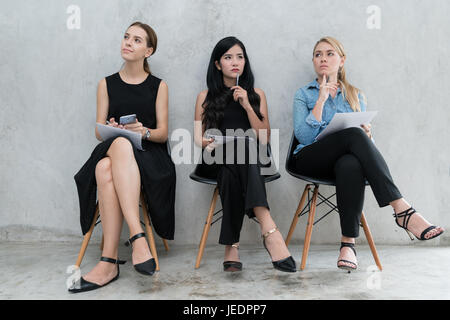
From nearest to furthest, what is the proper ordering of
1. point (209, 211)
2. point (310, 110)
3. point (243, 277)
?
point (243, 277)
point (209, 211)
point (310, 110)

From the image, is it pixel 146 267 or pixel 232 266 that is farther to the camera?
pixel 232 266

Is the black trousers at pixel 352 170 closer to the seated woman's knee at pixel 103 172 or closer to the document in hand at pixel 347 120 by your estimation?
the document in hand at pixel 347 120

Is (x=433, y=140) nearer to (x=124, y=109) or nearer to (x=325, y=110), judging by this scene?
(x=325, y=110)

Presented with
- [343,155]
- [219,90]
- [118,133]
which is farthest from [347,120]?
[118,133]

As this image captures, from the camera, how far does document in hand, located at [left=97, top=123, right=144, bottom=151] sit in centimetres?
201

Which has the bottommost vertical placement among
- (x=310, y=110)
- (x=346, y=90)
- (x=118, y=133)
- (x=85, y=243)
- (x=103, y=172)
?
(x=85, y=243)

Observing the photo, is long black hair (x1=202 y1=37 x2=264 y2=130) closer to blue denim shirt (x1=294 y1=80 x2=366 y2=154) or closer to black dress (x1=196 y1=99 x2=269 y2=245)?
blue denim shirt (x1=294 y1=80 x2=366 y2=154)

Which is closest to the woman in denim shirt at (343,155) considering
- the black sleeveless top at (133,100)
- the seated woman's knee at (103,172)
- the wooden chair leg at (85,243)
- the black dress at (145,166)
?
the black dress at (145,166)

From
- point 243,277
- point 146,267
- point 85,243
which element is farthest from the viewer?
point 85,243

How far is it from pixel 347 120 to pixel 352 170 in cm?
26

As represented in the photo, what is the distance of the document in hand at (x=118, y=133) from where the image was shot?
6.59 ft

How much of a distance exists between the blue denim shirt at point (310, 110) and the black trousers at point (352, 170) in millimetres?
133

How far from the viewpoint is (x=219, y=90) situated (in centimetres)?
245

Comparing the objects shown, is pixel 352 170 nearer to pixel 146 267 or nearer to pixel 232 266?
pixel 232 266
